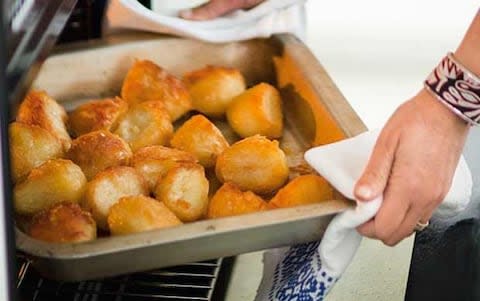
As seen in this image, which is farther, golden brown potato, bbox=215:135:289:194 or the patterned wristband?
golden brown potato, bbox=215:135:289:194

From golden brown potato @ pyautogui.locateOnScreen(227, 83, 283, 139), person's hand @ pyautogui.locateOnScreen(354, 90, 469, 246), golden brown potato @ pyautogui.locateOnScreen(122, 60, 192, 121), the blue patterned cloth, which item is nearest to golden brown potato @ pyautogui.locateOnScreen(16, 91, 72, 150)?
golden brown potato @ pyautogui.locateOnScreen(122, 60, 192, 121)

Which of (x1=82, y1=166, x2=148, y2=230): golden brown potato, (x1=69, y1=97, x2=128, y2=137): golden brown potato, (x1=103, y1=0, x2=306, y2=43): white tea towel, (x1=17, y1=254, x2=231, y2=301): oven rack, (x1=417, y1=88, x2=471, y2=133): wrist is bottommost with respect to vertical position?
(x1=17, y1=254, x2=231, y2=301): oven rack

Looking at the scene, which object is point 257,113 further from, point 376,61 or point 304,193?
point 376,61

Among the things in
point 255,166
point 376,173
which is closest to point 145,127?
point 255,166

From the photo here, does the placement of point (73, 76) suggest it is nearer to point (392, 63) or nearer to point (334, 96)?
point (334, 96)

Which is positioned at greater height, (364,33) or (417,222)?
(417,222)

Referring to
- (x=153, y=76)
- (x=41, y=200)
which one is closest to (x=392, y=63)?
(x=153, y=76)

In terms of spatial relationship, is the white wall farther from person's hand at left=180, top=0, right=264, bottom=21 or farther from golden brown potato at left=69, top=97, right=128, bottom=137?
golden brown potato at left=69, top=97, right=128, bottom=137
